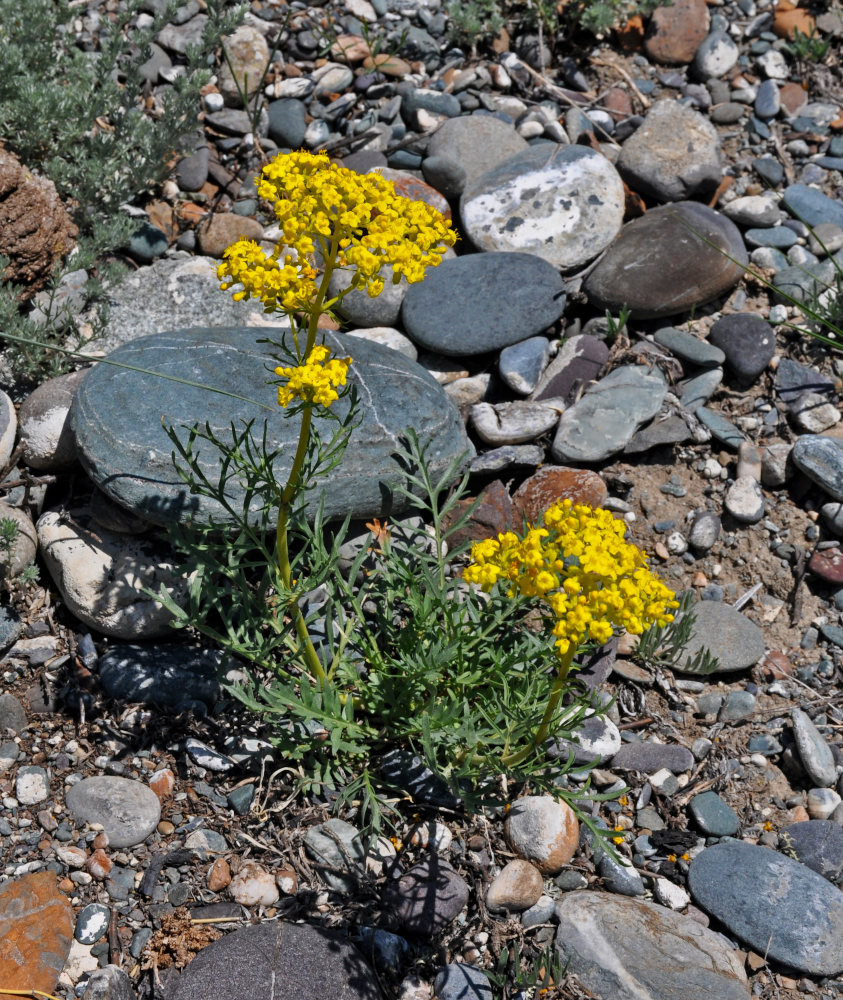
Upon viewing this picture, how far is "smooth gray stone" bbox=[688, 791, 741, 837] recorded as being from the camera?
351cm

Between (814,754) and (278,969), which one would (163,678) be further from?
(814,754)

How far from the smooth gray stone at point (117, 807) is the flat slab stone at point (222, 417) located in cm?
99

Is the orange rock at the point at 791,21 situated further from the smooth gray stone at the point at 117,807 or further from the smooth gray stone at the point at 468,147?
the smooth gray stone at the point at 117,807

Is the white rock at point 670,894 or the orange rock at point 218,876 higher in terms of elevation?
the orange rock at point 218,876

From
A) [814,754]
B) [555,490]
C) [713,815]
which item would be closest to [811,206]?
[555,490]

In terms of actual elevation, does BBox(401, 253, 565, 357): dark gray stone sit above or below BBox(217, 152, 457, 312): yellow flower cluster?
below

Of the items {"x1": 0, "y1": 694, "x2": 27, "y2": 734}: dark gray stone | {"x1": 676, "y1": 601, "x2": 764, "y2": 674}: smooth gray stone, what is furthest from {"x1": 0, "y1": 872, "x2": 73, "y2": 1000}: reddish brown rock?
{"x1": 676, "y1": 601, "x2": 764, "y2": 674}: smooth gray stone

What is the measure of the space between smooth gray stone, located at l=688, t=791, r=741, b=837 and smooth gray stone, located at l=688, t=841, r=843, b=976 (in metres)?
0.07

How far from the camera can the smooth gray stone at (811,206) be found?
537cm

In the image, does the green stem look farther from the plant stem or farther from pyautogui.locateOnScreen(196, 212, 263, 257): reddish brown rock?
pyautogui.locateOnScreen(196, 212, 263, 257): reddish brown rock

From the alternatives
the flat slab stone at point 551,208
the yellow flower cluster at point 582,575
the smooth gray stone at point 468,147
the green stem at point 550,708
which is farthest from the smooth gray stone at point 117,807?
the smooth gray stone at point 468,147

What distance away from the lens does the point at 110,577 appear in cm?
383

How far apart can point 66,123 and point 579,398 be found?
9.66 feet

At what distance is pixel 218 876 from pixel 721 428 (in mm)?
2996
